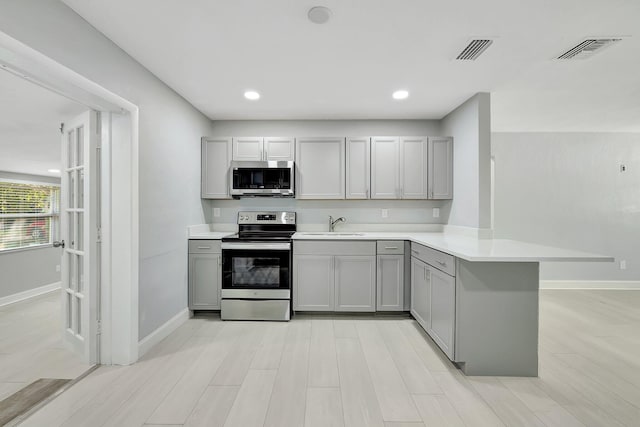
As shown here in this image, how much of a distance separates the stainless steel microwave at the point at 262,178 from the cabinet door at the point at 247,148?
125 millimetres

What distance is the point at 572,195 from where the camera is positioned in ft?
15.0

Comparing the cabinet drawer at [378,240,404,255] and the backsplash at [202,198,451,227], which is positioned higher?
the backsplash at [202,198,451,227]

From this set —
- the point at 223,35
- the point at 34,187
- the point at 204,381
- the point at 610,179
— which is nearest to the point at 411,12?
the point at 223,35

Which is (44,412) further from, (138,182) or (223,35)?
(223,35)

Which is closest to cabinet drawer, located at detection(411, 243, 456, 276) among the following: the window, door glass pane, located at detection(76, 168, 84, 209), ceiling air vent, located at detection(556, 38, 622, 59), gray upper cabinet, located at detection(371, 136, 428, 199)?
gray upper cabinet, located at detection(371, 136, 428, 199)

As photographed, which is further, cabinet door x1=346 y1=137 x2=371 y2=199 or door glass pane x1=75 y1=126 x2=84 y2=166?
cabinet door x1=346 y1=137 x2=371 y2=199

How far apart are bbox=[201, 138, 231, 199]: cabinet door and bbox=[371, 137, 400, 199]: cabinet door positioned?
1829 mm

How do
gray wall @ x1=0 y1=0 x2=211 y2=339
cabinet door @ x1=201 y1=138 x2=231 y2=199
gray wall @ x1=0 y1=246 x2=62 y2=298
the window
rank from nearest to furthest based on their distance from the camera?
1. gray wall @ x1=0 y1=0 x2=211 y2=339
2. cabinet door @ x1=201 y1=138 x2=231 y2=199
3. gray wall @ x1=0 y1=246 x2=62 y2=298
4. the window

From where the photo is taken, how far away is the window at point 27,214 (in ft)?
15.7

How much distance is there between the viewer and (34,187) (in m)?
5.39

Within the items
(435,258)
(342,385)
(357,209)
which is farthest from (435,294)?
(357,209)

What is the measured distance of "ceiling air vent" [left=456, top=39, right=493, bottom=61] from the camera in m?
2.13

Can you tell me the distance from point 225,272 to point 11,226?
418 centimetres

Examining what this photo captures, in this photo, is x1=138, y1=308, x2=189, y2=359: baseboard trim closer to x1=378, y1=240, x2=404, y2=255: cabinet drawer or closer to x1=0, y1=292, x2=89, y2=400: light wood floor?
x1=0, y1=292, x2=89, y2=400: light wood floor
